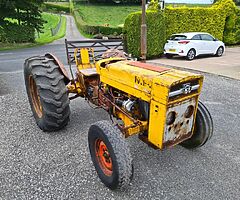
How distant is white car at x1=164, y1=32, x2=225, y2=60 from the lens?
10.5 m

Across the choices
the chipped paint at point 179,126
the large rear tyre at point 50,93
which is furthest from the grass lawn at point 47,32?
the chipped paint at point 179,126

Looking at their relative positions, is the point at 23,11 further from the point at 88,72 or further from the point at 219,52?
the point at 88,72

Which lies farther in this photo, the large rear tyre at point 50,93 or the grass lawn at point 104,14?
the grass lawn at point 104,14

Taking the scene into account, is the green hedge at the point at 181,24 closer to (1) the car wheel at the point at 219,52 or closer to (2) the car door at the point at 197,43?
(2) the car door at the point at 197,43

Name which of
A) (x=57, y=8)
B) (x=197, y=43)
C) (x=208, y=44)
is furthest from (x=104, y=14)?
(x=197, y=43)

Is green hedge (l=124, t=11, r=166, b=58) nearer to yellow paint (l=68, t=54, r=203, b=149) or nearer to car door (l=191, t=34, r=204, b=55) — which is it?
car door (l=191, t=34, r=204, b=55)

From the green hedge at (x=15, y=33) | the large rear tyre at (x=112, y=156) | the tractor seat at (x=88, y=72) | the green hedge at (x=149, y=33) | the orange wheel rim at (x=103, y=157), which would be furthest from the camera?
the green hedge at (x=15, y=33)

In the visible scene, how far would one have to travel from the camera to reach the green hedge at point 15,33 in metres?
16.5

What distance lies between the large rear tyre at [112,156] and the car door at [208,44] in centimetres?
1014

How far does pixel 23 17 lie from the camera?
1670cm

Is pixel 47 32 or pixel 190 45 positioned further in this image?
pixel 47 32

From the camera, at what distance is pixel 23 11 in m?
16.8

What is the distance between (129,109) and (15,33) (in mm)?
17141

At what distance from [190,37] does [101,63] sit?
8.66 m
